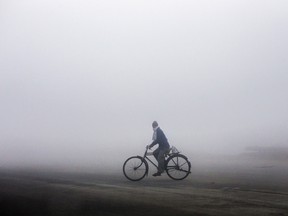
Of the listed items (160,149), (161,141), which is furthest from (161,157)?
(161,141)

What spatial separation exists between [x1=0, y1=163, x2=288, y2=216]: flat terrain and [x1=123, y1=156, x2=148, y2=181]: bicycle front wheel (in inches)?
17.8

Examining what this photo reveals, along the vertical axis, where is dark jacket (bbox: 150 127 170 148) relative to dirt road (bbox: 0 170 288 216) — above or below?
above

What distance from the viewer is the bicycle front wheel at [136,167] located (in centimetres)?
1061

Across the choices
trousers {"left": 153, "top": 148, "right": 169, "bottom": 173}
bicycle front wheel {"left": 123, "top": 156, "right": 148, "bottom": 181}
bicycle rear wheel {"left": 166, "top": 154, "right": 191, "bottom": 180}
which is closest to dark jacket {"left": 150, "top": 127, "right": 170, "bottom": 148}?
trousers {"left": 153, "top": 148, "right": 169, "bottom": 173}

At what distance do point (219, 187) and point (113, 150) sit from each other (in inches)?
880

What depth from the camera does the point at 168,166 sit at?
1057cm

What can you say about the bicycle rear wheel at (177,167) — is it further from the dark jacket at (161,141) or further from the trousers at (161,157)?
the dark jacket at (161,141)

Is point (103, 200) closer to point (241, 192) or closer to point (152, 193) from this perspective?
point (152, 193)

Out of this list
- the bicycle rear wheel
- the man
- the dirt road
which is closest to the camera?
the dirt road

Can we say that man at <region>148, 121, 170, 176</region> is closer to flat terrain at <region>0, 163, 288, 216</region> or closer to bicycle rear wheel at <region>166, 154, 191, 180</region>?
bicycle rear wheel at <region>166, 154, 191, 180</region>

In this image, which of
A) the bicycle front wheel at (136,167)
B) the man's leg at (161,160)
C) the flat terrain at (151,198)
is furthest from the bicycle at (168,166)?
the flat terrain at (151,198)

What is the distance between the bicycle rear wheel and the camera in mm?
10461

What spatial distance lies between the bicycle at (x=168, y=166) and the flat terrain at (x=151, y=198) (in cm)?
44

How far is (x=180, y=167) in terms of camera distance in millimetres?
10539
